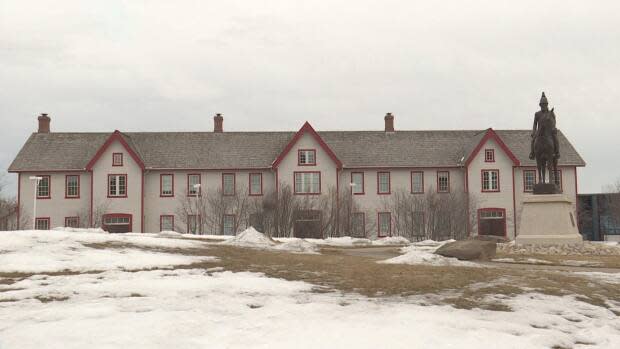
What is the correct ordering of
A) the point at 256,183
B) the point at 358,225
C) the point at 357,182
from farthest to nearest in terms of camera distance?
the point at 357,182, the point at 256,183, the point at 358,225

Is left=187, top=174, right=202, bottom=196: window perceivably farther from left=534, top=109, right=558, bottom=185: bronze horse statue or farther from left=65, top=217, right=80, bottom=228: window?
left=534, top=109, right=558, bottom=185: bronze horse statue

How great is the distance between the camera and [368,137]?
2234 inches

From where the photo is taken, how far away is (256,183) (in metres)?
52.9

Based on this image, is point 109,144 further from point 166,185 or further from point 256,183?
point 256,183

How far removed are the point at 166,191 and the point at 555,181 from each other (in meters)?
33.8

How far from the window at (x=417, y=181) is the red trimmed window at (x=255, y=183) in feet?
43.6

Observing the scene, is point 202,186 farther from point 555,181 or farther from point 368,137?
point 555,181

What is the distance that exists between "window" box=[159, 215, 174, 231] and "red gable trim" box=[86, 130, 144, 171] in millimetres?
4682

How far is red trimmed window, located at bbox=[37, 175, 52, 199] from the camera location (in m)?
51.6

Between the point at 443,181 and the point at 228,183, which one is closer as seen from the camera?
the point at 228,183

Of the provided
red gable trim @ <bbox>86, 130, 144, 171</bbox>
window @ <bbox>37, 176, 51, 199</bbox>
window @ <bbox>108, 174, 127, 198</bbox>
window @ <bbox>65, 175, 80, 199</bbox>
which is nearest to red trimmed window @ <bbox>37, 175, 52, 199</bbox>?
window @ <bbox>37, 176, 51, 199</bbox>

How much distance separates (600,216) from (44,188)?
204 ft

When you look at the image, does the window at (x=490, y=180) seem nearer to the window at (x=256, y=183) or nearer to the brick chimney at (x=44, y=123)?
the window at (x=256, y=183)

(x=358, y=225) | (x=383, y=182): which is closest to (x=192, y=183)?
(x=358, y=225)
